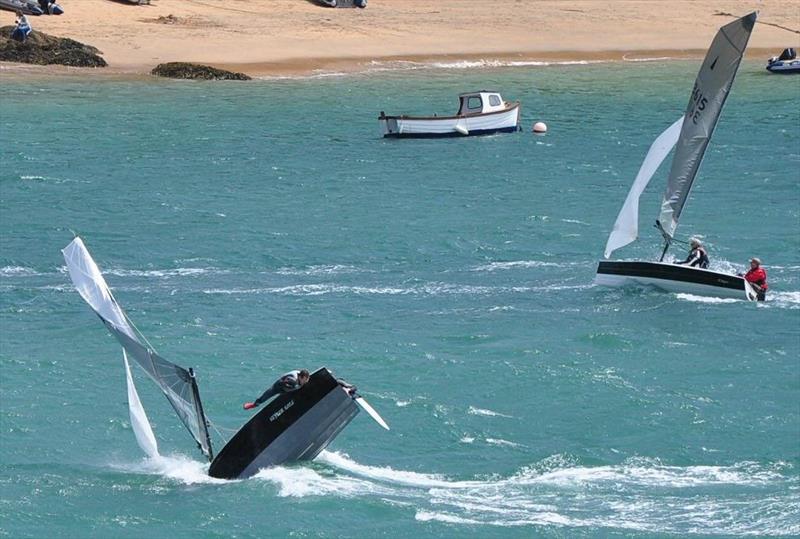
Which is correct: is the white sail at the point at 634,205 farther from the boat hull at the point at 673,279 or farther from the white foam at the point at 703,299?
the white foam at the point at 703,299

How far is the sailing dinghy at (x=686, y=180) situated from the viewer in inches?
1462

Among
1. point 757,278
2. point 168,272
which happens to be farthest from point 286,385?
point 757,278

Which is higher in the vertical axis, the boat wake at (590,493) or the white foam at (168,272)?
the boat wake at (590,493)

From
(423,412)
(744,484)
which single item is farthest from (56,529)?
(744,484)

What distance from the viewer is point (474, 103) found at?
62.9 meters

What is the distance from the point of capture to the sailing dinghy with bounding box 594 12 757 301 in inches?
1462

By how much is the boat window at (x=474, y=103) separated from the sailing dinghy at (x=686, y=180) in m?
22.8

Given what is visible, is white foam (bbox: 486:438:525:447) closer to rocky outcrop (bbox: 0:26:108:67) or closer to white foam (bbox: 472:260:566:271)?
white foam (bbox: 472:260:566:271)

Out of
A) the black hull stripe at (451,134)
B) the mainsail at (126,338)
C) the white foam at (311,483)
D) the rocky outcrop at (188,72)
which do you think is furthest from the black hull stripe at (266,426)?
the rocky outcrop at (188,72)

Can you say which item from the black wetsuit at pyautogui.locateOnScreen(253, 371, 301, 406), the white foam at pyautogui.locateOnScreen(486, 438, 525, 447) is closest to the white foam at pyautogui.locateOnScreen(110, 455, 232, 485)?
the black wetsuit at pyautogui.locateOnScreen(253, 371, 301, 406)

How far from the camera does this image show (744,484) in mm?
25859

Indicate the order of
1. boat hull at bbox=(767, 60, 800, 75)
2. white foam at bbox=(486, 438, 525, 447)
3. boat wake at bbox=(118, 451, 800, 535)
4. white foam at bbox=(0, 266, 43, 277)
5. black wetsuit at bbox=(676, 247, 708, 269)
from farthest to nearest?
1. boat hull at bbox=(767, 60, 800, 75)
2. white foam at bbox=(0, 266, 43, 277)
3. black wetsuit at bbox=(676, 247, 708, 269)
4. white foam at bbox=(486, 438, 525, 447)
5. boat wake at bbox=(118, 451, 800, 535)

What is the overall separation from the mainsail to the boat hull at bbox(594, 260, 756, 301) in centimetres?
1484

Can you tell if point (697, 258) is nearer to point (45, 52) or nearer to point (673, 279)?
point (673, 279)
